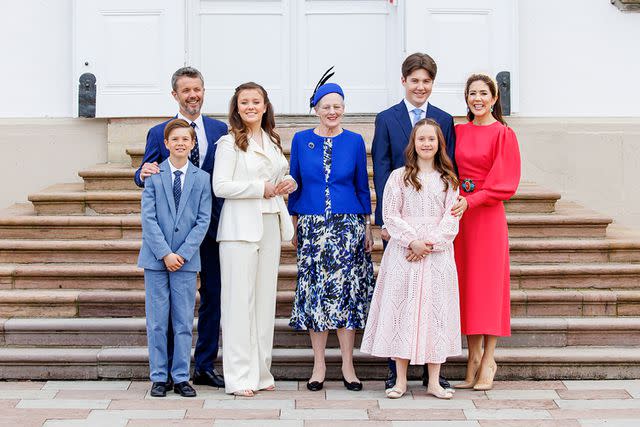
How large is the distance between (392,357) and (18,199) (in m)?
3.91

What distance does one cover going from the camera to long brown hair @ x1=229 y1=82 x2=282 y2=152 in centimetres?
628

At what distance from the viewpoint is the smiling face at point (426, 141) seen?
6.16m

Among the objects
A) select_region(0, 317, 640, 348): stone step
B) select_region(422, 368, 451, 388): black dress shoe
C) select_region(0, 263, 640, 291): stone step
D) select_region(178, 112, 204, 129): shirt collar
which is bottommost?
select_region(422, 368, 451, 388): black dress shoe

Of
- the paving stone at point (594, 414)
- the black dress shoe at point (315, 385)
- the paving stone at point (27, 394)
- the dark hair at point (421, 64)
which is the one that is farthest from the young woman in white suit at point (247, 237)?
the paving stone at point (594, 414)

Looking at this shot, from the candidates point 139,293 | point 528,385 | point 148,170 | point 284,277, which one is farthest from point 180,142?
point 528,385

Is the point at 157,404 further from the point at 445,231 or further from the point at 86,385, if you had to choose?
the point at 445,231

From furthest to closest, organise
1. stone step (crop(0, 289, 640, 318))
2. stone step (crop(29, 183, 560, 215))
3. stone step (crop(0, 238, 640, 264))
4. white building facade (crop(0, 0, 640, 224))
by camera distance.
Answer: white building facade (crop(0, 0, 640, 224)) → stone step (crop(29, 183, 560, 215)) → stone step (crop(0, 238, 640, 264)) → stone step (crop(0, 289, 640, 318))

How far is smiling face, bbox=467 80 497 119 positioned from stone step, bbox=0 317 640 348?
1363mm

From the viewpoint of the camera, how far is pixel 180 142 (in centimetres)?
616

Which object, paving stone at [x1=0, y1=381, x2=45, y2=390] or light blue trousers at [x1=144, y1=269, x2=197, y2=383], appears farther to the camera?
paving stone at [x1=0, y1=381, x2=45, y2=390]

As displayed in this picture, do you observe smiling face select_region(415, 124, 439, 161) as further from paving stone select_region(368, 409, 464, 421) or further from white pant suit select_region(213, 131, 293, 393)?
paving stone select_region(368, 409, 464, 421)

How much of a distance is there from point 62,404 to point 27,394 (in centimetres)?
33

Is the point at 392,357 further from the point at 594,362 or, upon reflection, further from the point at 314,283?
the point at 594,362

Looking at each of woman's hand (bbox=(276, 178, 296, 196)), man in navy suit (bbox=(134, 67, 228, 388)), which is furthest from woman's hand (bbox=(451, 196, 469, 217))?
man in navy suit (bbox=(134, 67, 228, 388))
